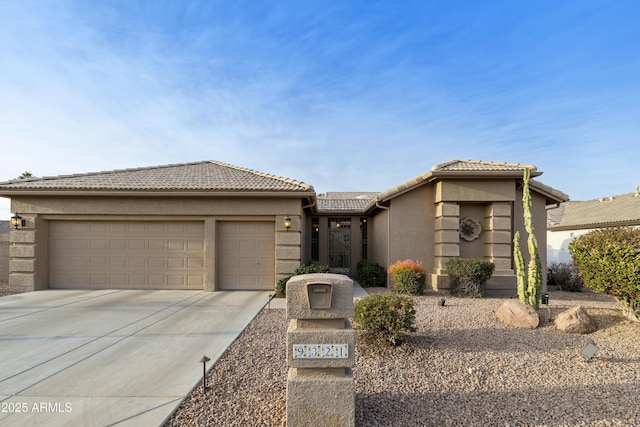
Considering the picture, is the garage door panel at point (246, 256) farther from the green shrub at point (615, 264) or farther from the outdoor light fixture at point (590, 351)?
the green shrub at point (615, 264)

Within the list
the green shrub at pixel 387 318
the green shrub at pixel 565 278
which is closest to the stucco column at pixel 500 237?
the green shrub at pixel 565 278

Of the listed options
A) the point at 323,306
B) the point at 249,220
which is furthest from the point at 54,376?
the point at 249,220

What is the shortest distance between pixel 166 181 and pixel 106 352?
21.0ft

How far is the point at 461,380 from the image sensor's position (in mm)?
3986

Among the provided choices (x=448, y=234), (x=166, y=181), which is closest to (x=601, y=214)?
(x=448, y=234)

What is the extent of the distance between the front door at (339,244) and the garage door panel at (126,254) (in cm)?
622

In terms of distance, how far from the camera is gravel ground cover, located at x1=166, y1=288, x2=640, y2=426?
3.23 metres

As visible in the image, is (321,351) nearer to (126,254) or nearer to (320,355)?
(320,355)

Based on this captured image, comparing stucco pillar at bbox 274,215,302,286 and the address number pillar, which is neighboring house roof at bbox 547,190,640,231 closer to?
stucco pillar at bbox 274,215,302,286

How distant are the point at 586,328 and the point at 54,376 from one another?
8460 millimetres

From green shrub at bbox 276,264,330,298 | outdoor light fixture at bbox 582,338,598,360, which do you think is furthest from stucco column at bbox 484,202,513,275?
outdoor light fixture at bbox 582,338,598,360

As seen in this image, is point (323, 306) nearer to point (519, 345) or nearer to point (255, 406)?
point (255, 406)

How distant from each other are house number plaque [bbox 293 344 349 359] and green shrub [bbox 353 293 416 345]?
2080 mm

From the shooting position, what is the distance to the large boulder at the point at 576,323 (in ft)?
18.7
